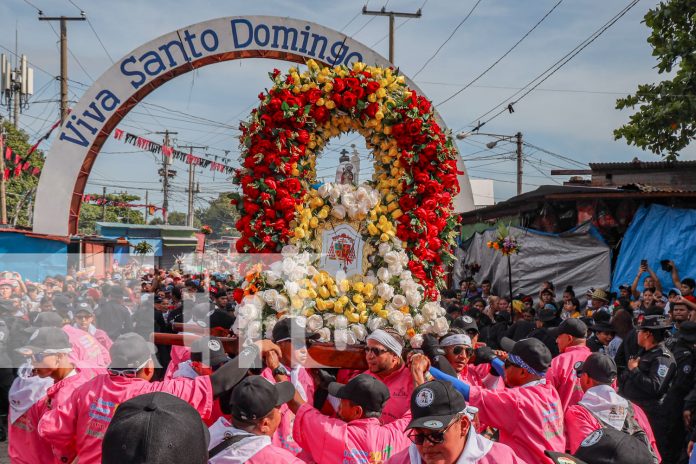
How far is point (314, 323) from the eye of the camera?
5512mm

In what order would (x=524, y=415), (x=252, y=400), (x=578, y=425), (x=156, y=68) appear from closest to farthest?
1. (x=252, y=400)
2. (x=524, y=415)
3. (x=578, y=425)
4. (x=156, y=68)

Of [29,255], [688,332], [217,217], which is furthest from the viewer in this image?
[217,217]

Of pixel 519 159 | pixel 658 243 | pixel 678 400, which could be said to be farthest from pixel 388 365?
pixel 519 159

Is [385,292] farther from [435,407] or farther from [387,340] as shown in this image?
[435,407]

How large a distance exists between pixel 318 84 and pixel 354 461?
372 centimetres

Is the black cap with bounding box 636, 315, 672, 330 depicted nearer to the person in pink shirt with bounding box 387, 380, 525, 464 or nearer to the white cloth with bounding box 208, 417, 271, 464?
the person in pink shirt with bounding box 387, 380, 525, 464

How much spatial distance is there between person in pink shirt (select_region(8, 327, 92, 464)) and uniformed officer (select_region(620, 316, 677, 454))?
4929 mm

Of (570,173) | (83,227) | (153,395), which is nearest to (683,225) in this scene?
(570,173)

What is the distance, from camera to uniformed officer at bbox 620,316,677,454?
6.15 m

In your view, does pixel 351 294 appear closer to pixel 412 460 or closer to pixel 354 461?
pixel 354 461

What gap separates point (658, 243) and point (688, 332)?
4.76m

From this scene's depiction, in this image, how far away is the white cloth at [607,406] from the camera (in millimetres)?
4352

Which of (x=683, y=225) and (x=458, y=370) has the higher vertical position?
(x=683, y=225)

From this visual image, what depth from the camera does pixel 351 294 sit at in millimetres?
5844
